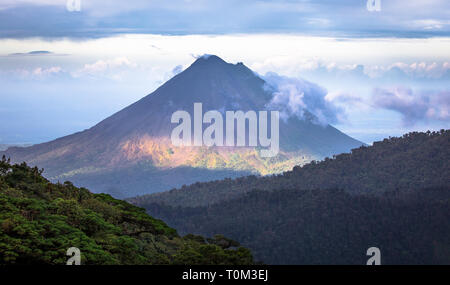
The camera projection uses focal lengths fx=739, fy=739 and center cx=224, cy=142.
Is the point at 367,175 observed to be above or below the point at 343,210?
above

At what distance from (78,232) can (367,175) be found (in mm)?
157351

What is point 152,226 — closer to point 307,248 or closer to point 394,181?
point 307,248

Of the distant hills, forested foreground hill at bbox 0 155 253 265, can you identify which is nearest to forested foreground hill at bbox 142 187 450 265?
the distant hills

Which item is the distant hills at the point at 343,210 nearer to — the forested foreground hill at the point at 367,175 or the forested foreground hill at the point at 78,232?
the forested foreground hill at the point at 367,175

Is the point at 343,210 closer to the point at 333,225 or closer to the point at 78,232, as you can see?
the point at 333,225

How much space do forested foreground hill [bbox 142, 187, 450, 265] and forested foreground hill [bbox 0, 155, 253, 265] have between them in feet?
247

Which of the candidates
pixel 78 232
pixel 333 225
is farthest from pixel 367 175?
pixel 78 232

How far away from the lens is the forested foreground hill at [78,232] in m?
31.1

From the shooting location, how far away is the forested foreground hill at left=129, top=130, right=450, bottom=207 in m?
172

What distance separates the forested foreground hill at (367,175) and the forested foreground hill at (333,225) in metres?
20.2

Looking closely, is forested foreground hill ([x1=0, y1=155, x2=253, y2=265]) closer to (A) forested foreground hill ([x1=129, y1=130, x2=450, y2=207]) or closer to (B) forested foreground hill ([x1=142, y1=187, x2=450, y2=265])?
(B) forested foreground hill ([x1=142, y1=187, x2=450, y2=265])

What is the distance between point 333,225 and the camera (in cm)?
12769
